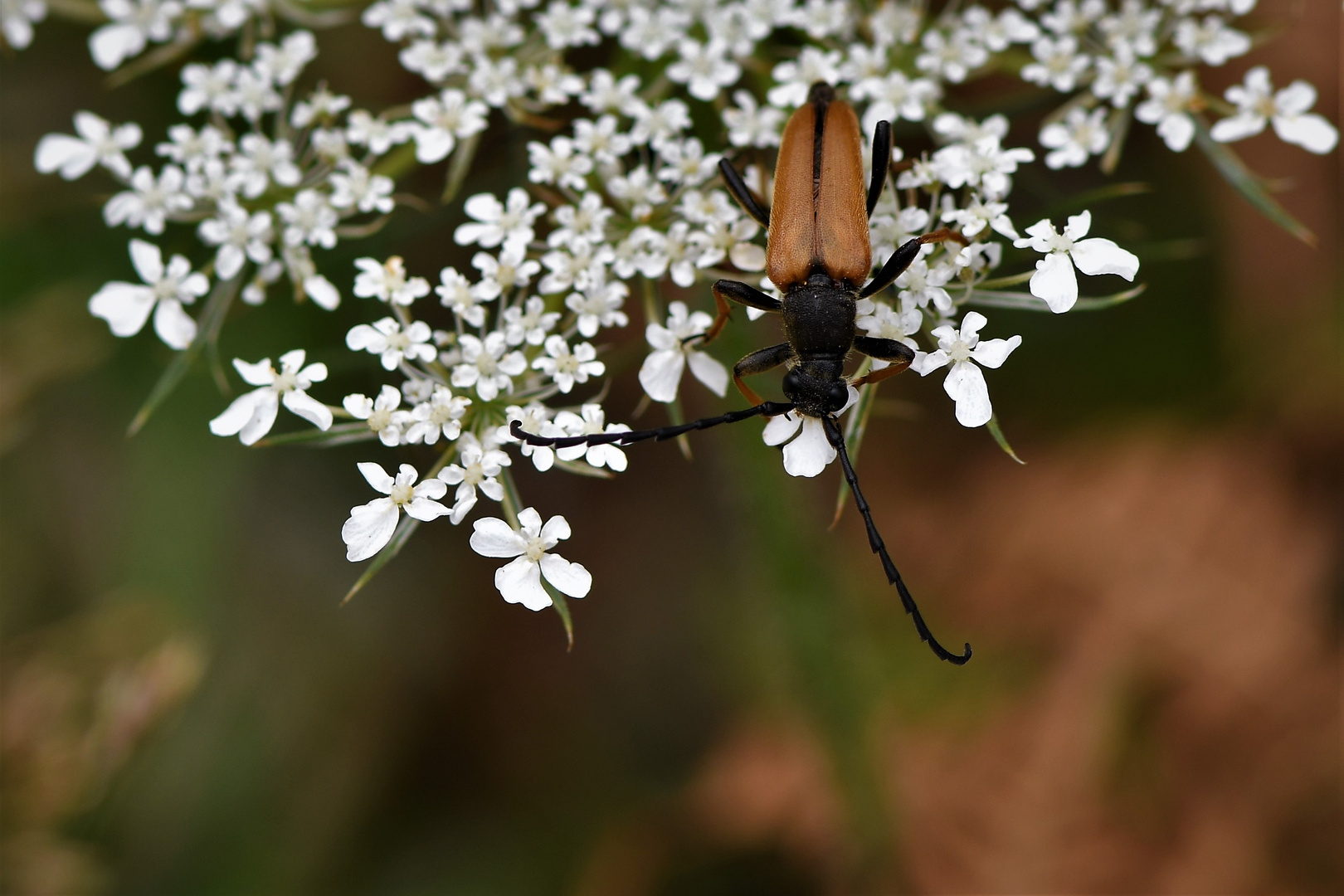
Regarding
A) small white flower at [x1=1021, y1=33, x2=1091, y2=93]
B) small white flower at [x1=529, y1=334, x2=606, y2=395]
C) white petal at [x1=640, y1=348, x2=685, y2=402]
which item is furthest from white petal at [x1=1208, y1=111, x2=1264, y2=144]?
small white flower at [x1=529, y1=334, x2=606, y2=395]

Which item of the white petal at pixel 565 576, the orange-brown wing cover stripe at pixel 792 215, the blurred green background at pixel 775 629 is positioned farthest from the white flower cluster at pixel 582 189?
the blurred green background at pixel 775 629

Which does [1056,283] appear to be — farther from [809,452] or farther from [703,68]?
[703,68]

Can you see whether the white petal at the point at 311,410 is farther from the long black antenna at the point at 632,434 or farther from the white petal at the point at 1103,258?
the white petal at the point at 1103,258

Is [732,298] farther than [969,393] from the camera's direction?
Yes

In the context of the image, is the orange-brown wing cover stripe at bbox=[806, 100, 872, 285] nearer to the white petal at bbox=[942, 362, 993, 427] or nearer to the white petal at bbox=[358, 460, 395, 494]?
the white petal at bbox=[942, 362, 993, 427]

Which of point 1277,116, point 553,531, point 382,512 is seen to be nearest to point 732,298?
point 553,531
